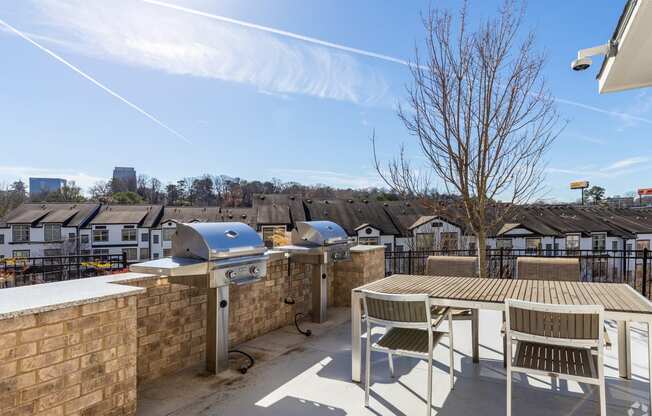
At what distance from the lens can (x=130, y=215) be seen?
29047mm

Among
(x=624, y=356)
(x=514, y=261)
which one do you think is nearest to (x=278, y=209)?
(x=514, y=261)

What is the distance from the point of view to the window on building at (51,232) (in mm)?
27953

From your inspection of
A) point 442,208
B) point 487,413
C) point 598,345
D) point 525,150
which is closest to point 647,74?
point 525,150

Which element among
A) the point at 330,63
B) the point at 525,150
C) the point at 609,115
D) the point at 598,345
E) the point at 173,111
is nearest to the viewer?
the point at 598,345

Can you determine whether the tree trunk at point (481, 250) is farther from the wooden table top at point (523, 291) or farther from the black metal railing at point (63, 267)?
the black metal railing at point (63, 267)

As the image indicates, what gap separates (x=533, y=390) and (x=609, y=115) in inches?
401

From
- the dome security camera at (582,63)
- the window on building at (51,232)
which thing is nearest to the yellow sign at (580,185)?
the dome security camera at (582,63)

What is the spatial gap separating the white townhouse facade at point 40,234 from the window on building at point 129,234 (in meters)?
2.92

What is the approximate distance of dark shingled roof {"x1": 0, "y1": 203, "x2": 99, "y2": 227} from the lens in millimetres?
27844

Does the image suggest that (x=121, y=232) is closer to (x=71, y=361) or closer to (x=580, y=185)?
(x=71, y=361)

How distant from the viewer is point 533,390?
296cm

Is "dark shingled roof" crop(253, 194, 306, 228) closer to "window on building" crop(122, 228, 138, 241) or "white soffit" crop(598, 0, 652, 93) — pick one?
"window on building" crop(122, 228, 138, 241)

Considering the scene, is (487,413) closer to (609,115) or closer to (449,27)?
(449,27)

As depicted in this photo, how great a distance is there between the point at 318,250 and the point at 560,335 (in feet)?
9.51
